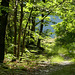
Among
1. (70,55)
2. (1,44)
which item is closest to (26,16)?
(1,44)

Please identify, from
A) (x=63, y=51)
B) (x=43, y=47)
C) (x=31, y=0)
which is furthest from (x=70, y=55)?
(x=31, y=0)

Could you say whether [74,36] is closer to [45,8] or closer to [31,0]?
[45,8]

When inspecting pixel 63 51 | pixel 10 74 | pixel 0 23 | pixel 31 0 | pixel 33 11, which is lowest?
pixel 63 51

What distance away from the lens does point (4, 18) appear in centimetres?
728

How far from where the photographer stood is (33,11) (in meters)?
9.03

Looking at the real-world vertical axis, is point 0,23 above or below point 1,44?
above

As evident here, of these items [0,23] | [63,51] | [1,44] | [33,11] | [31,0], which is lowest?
[63,51]

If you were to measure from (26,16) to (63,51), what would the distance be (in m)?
9.73

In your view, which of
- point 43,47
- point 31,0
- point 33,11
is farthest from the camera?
point 43,47

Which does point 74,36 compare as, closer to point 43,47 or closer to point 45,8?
point 43,47

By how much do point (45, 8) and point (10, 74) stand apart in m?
5.23

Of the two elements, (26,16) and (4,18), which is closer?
(4,18)

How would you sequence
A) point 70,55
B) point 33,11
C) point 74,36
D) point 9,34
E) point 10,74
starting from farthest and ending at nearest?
point 74,36 < point 70,55 < point 9,34 < point 33,11 < point 10,74

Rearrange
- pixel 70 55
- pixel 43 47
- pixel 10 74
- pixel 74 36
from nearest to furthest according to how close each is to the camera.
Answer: pixel 10 74, pixel 70 55, pixel 74 36, pixel 43 47
